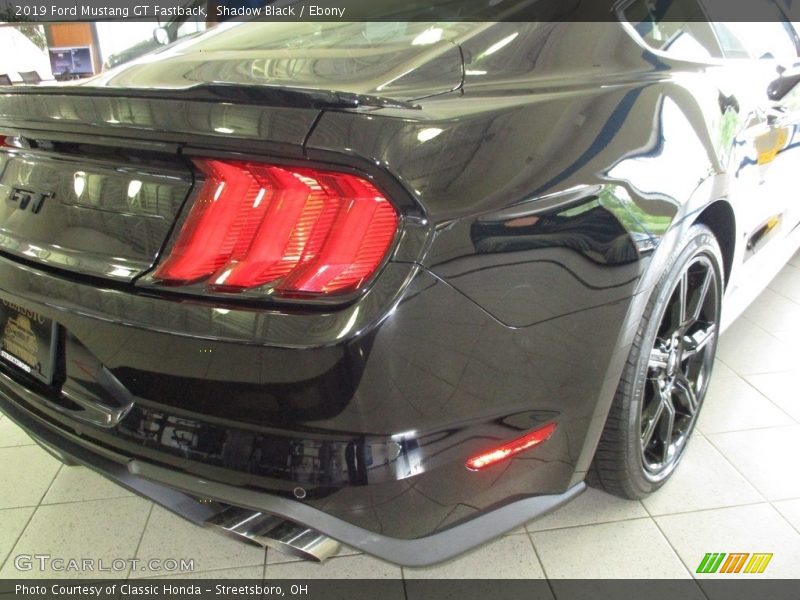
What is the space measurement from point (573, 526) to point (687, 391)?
49cm

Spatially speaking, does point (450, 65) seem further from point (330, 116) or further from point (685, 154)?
point (685, 154)

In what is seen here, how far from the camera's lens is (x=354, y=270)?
0.94 metres

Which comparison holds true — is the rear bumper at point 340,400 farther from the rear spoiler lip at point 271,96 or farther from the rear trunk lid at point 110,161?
the rear spoiler lip at point 271,96

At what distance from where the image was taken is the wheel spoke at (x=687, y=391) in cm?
173

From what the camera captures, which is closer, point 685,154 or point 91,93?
point 91,93

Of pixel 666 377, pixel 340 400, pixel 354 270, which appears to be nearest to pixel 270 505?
pixel 340 400

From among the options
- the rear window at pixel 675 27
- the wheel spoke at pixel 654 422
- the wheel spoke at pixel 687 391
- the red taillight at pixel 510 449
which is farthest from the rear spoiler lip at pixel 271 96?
the wheel spoke at pixel 687 391

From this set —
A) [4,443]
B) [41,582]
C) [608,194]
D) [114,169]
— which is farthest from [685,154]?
[4,443]

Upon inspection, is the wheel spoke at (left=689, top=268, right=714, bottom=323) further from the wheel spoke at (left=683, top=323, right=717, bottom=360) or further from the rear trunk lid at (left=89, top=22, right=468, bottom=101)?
the rear trunk lid at (left=89, top=22, right=468, bottom=101)

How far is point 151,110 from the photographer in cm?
102

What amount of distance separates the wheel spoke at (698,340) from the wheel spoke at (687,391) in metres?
0.06

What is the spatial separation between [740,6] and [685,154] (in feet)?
3.33

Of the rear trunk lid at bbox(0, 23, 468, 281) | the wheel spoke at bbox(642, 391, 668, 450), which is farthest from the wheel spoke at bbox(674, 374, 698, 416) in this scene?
the rear trunk lid at bbox(0, 23, 468, 281)

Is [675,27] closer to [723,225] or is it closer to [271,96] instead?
[723,225]
